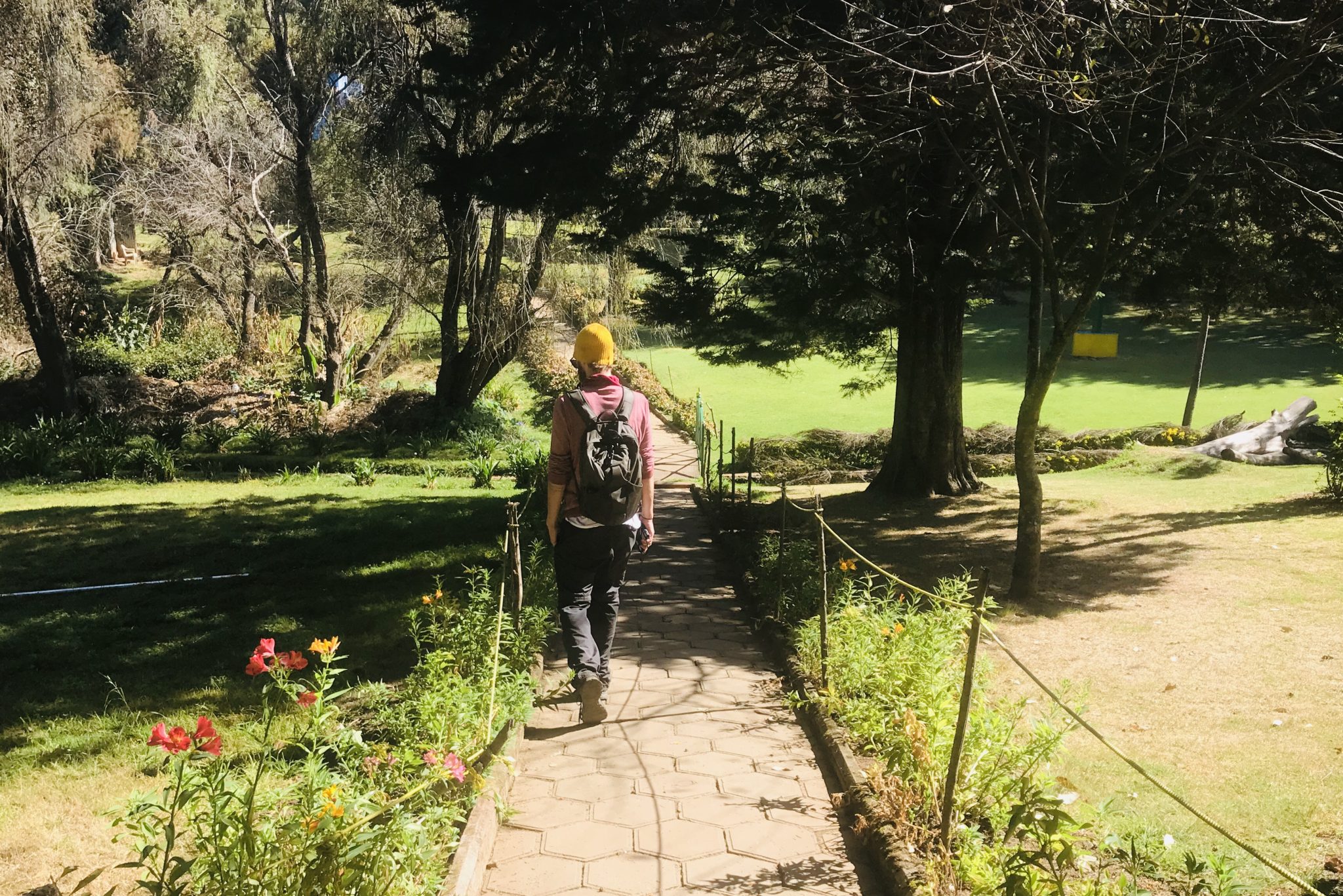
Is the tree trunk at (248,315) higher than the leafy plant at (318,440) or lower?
higher

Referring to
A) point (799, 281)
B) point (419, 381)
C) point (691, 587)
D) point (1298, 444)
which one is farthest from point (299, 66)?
point (1298, 444)

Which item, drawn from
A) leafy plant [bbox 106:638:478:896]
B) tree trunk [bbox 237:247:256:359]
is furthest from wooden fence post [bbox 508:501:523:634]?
tree trunk [bbox 237:247:256:359]

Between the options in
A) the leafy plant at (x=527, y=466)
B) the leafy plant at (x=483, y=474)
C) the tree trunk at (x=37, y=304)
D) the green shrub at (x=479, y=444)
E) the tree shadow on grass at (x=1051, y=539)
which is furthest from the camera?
the tree trunk at (x=37, y=304)

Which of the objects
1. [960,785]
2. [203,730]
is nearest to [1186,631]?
[960,785]

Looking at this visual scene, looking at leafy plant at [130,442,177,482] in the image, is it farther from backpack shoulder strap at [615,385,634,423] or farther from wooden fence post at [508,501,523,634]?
backpack shoulder strap at [615,385,634,423]

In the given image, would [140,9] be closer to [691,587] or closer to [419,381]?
[419,381]

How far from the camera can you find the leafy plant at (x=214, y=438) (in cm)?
1759

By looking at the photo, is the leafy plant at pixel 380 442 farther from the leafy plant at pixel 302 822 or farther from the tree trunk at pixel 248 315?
the leafy plant at pixel 302 822

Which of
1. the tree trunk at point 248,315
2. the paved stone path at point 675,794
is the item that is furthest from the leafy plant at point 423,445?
the paved stone path at point 675,794

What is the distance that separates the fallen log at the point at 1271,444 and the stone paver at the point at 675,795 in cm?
1220

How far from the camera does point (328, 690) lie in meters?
5.85

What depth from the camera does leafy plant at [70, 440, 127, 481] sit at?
15234mm

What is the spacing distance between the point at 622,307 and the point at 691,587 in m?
9.10

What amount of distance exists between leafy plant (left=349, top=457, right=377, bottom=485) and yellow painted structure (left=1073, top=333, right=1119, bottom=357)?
2021cm
